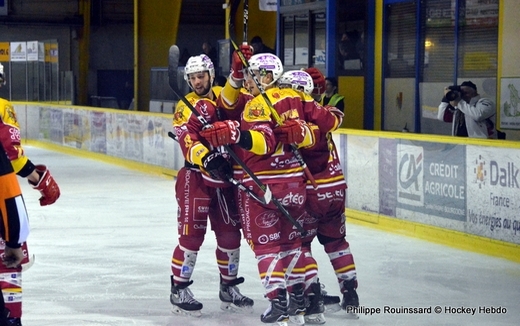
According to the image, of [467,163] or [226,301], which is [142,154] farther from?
[226,301]

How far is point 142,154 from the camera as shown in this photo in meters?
14.6

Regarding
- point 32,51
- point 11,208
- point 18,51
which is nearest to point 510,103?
point 11,208

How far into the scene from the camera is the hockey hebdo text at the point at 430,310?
19.3 feet

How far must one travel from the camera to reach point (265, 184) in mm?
5285

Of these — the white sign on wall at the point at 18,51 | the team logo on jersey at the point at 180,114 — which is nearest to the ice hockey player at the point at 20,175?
the team logo on jersey at the point at 180,114

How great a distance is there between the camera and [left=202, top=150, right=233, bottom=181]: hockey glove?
17.5 feet

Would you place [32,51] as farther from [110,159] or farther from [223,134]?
[223,134]

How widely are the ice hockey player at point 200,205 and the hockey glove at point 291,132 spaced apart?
43 centimetres

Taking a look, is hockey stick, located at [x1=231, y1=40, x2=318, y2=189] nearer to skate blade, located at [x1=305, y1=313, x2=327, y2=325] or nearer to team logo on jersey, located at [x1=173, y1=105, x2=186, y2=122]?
team logo on jersey, located at [x1=173, y1=105, x2=186, y2=122]

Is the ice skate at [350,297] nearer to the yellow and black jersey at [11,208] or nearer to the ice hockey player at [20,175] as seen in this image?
the ice hockey player at [20,175]

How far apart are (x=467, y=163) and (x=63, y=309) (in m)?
3.71

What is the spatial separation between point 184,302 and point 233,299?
0.31 meters

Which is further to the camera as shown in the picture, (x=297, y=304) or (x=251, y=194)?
(x=297, y=304)

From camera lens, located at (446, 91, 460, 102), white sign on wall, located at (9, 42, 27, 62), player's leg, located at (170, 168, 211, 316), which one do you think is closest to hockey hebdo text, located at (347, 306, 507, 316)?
player's leg, located at (170, 168, 211, 316)
